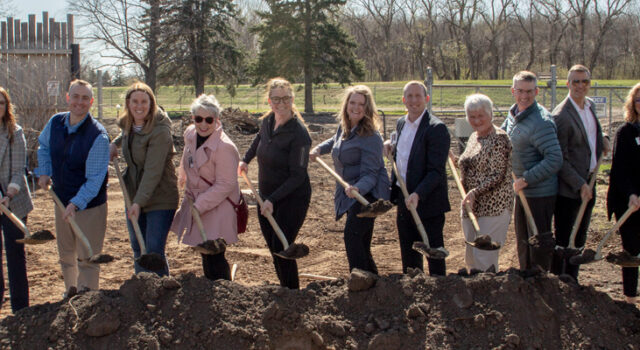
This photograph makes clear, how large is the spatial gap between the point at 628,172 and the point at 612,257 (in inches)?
29.9

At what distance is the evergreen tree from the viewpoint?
33719mm

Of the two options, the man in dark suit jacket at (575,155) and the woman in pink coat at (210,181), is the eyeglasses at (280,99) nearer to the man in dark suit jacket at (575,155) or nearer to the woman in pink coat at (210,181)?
the woman in pink coat at (210,181)

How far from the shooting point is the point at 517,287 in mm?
3812

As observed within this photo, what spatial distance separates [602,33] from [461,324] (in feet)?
164

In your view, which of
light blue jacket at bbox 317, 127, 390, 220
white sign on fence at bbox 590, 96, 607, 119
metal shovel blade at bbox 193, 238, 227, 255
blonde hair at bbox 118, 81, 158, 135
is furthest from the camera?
white sign on fence at bbox 590, 96, 607, 119

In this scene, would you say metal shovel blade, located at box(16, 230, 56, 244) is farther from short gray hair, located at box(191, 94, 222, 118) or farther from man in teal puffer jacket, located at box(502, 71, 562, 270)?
man in teal puffer jacket, located at box(502, 71, 562, 270)

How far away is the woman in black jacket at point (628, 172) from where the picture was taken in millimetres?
4785

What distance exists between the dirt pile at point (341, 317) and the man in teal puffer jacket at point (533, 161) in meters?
0.75

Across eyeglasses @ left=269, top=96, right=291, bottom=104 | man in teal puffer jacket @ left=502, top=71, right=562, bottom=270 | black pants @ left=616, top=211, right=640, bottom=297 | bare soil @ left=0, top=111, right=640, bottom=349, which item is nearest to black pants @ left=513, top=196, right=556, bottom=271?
man in teal puffer jacket @ left=502, top=71, right=562, bottom=270

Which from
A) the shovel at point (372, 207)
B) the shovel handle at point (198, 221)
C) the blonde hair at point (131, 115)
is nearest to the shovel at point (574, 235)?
the shovel at point (372, 207)

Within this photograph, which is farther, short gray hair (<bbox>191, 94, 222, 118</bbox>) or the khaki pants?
the khaki pants

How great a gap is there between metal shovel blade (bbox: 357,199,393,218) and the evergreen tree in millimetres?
29457

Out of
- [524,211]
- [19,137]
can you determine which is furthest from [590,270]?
[19,137]

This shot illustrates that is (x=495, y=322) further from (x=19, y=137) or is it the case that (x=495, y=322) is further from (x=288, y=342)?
(x=19, y=137)
